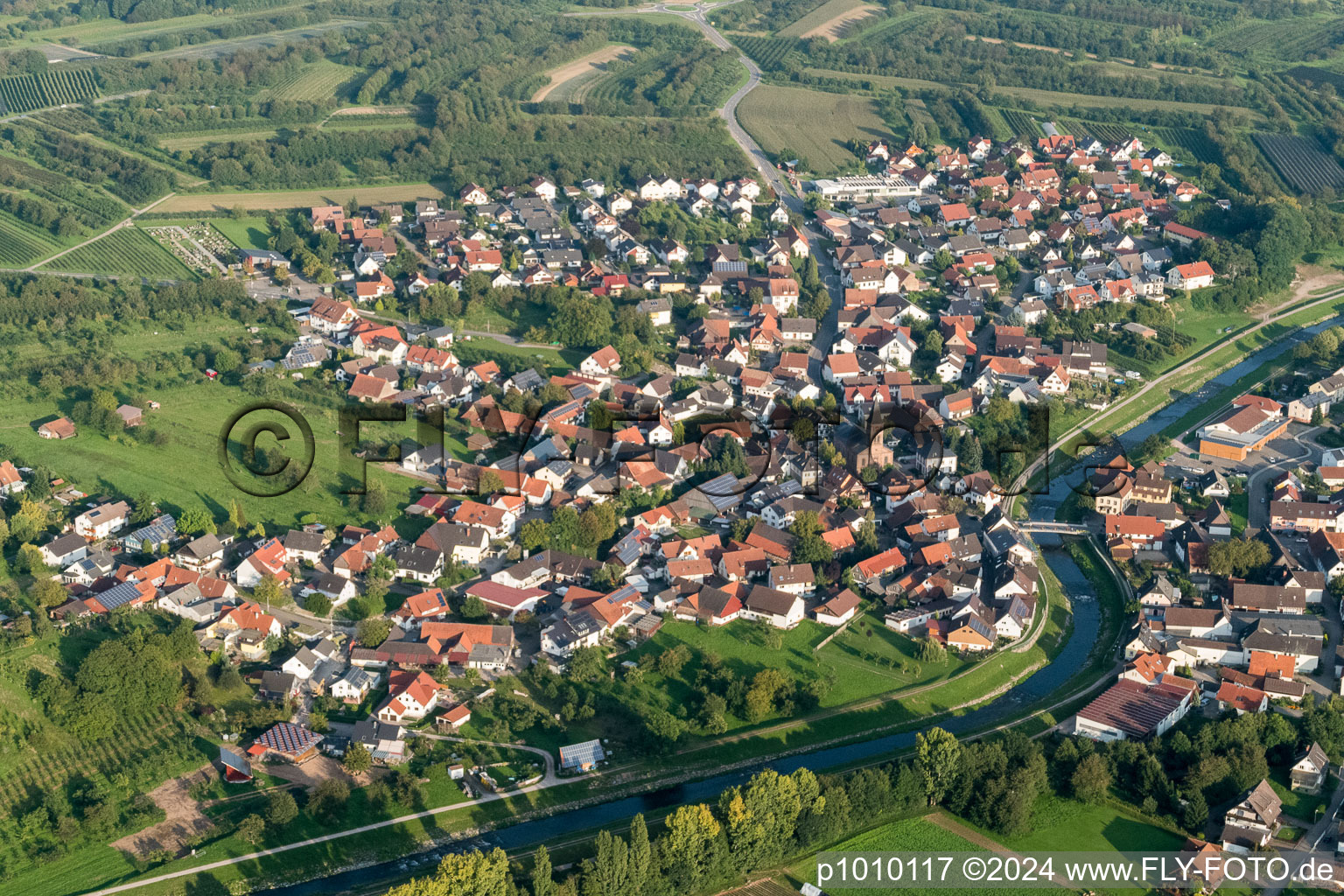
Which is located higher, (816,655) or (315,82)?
(315,82)

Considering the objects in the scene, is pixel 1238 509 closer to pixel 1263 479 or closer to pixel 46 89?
pixel 1263 479

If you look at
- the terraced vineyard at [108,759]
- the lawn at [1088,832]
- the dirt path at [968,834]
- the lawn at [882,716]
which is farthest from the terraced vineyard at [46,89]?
the lawn at [1088,832]

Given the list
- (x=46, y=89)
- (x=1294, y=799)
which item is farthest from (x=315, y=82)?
(x=1294, y=799)

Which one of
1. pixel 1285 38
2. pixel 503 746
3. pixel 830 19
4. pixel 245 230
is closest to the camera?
pixel 503 746

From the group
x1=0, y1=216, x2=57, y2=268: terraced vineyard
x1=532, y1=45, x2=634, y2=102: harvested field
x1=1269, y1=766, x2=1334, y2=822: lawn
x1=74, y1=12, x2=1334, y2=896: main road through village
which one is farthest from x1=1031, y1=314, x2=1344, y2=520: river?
x1=532, y1=45, x2=634, y2=102: harvested field

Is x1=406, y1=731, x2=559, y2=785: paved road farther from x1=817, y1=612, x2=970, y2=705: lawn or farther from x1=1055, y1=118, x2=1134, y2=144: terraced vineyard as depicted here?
x1=1055, y1=118, x2=1134, y2=144: terraced vineyard

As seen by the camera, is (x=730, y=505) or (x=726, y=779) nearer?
(x=726, y=779)

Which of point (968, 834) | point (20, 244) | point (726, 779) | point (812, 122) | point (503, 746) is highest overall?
point (812, 122)
